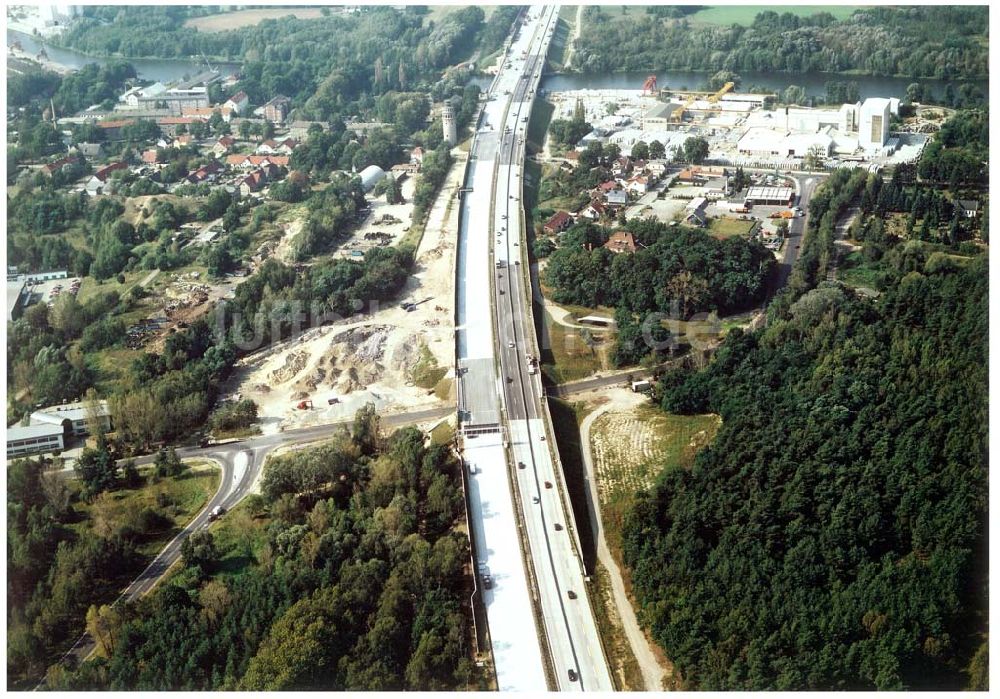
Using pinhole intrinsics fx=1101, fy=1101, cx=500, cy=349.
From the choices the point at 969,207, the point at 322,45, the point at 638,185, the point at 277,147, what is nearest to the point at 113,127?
the point at 277,147

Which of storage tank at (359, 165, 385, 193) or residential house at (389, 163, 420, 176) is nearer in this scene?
storage tank at (359, 165, 385, 193)

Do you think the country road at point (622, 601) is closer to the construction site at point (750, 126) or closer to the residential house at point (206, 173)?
the construction site at point (750, 126)

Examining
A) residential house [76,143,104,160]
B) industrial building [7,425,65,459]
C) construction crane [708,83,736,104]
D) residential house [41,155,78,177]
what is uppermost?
construction crane [708,83,736,104]

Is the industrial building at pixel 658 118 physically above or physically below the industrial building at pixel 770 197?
above

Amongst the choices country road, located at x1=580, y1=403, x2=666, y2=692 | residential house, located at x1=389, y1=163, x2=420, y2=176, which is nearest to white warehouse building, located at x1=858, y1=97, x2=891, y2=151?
residential house, located at x1=389, y1=163, x2=420, y2=176

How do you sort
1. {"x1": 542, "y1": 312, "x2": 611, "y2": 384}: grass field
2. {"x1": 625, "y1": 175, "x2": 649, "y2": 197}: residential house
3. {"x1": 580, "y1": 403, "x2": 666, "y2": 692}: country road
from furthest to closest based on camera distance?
1. {"x1": 625, "y1": 175, "x2": 649, "y2": 197}: residential house
2. {"x1": 542, "y1": 312, "x2": 611, "y2": 384}: grass field
3. {"x1": 580, "y1": 403, "x2": 666, "y2": 692}: country road

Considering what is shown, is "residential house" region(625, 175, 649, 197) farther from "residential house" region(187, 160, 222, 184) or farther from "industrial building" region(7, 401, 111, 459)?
"industrial building" region(7, 401, 111, 459)

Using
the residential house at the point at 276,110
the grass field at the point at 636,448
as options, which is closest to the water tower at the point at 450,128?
the residential house at the point at 276,110
